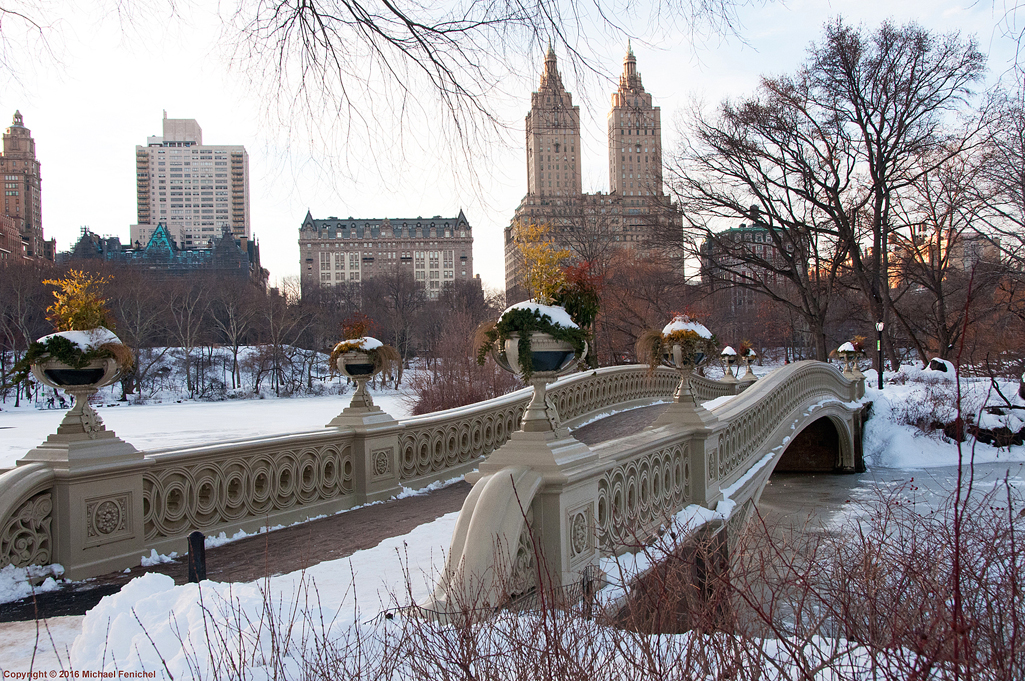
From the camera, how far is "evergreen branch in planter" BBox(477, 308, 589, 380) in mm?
5578

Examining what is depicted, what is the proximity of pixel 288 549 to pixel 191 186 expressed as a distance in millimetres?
209422

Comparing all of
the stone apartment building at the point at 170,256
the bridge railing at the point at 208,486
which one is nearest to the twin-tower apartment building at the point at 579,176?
the bridge railing at the point at 208,486

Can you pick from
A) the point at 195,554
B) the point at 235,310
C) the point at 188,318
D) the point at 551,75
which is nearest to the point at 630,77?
the point at 551,75

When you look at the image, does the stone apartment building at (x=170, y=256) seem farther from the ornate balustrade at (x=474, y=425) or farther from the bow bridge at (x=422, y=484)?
the bow bridge at (x=422, y=484)

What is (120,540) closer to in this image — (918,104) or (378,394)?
(918,104)

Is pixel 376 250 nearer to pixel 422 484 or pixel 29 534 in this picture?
pixel 422 484

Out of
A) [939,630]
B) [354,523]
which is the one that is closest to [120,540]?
[354,523]

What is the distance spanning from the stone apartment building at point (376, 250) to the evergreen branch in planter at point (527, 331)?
133 metres

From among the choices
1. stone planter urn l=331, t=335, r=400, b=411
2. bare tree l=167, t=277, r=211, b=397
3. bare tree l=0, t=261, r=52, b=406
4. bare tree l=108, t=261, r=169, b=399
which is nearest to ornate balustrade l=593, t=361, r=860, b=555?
stone planter urn l=331, t=335, r=400, b=411

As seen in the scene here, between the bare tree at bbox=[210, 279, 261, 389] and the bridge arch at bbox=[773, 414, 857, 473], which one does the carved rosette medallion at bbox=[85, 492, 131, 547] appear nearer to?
the bridge arch at bbox=[773, 414, 857, 473]

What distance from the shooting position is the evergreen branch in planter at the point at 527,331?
5578 millimetres

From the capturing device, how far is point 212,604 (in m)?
3.65

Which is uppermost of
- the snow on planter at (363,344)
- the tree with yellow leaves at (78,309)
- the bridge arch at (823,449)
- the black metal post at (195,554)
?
the tree with yellow leaves at (78,309)

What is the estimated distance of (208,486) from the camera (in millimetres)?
7332
